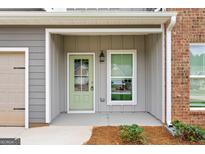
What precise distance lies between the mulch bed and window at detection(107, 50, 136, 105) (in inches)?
114

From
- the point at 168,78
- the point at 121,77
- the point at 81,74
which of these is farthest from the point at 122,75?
the point at 168,78

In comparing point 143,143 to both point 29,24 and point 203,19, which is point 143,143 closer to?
point 203,19

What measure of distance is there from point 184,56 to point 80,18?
327 cm

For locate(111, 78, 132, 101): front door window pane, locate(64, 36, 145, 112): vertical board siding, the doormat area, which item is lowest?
the doormat area

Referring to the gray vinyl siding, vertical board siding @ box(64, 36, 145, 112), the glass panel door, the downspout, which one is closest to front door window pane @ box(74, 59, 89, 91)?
the glass panel door

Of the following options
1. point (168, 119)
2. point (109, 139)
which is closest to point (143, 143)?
point (109, 139)

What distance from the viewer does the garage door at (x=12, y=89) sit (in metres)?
8.22

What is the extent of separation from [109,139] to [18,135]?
2.49m

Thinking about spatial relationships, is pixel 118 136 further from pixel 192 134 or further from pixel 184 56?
pixel 184 56

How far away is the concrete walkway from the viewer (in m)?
6.36

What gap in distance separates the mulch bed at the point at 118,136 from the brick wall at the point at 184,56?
882 millimetres

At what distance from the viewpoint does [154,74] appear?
9.22 meters

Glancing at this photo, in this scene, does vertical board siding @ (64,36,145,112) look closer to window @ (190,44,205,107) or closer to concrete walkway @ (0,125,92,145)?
window @ (190,44,205,107)

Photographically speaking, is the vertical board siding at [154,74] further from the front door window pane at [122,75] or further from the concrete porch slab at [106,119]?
the front door window pane at [122,75]
